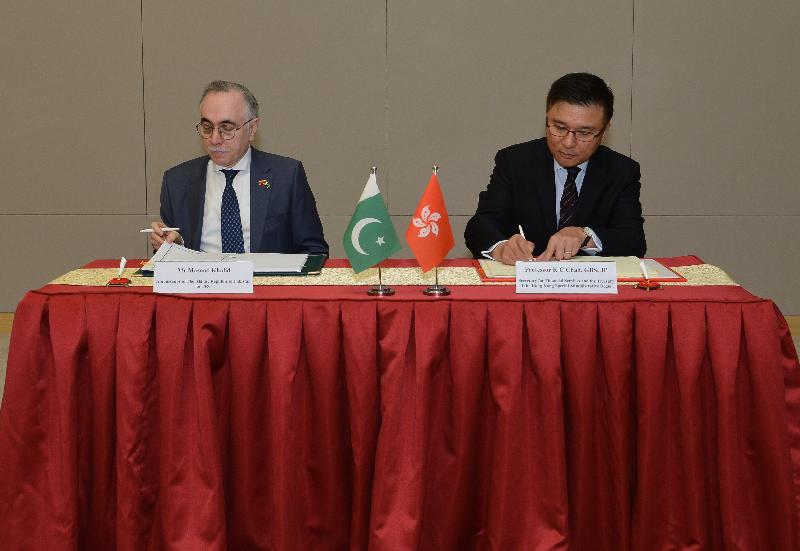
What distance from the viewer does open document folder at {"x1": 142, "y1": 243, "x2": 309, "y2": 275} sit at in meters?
2.38

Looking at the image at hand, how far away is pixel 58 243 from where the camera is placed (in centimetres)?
464

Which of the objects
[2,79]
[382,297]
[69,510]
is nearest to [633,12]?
[382,297]

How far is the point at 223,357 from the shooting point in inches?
83.1

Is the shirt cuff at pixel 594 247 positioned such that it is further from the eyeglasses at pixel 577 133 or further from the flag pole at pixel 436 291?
the flag pole at pixel 436 291

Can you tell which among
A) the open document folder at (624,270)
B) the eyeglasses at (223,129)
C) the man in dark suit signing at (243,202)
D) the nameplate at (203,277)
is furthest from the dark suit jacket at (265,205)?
the nameplate at (203,277)

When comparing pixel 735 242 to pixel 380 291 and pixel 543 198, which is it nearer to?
pixel 543 198

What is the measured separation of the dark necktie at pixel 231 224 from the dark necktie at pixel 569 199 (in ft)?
3.65

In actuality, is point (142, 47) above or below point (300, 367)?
above

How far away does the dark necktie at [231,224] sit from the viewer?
2.97 metres

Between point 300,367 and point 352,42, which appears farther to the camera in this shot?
point 352,42

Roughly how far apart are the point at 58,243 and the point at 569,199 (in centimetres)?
291

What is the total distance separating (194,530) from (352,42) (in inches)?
116

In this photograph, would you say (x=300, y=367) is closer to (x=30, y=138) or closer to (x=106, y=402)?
(x=106, y=402)

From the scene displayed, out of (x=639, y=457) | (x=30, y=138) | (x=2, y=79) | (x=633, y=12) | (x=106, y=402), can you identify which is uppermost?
(x=633, y=12)
